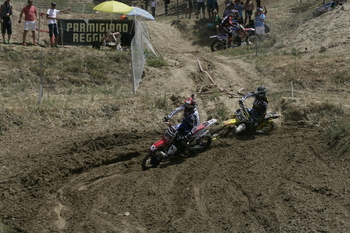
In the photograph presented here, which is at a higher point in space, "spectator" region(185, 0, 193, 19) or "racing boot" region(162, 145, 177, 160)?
"spectator" region(185, 0, 193, 19)

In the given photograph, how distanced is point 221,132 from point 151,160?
129 inches

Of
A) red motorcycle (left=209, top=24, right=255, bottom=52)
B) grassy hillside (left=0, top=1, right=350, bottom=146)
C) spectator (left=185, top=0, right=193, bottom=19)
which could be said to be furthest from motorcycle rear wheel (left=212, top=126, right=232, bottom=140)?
spectator (left=185, top=0, right=193, bottom=19)

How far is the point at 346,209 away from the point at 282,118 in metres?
7.42

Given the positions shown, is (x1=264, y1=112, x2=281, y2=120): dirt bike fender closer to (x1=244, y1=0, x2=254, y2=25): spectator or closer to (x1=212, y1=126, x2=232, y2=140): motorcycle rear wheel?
(x1=212, y1=126, x2=232, y2=140): motorcycle rear wheel

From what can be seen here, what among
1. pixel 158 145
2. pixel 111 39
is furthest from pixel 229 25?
pixel 158 145

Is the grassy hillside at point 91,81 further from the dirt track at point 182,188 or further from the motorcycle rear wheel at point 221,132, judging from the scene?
the motorcycle rear wheel at point 221,132

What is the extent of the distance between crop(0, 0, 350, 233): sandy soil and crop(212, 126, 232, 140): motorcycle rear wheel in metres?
0.48

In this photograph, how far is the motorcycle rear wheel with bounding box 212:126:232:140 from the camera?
16034 mm

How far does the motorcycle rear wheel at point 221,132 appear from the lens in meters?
16.0

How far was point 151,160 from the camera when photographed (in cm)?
1392

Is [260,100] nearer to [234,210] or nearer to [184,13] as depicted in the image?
[234,210]

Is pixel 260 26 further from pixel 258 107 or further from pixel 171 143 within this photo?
pixel 171 143

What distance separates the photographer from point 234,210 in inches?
428

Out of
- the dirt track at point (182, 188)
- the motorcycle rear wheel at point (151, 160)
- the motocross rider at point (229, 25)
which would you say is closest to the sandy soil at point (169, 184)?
the dirt track at point (182, 188)
